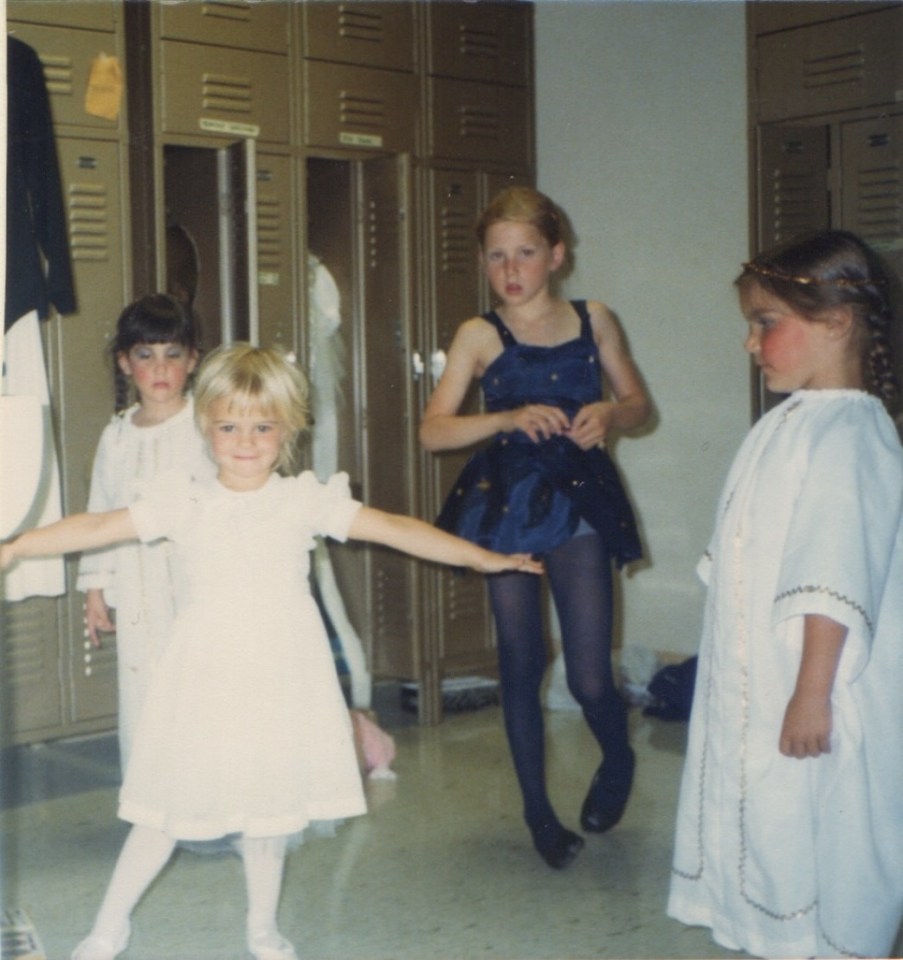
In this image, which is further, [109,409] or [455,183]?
[455,183]

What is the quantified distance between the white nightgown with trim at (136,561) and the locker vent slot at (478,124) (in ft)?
5.41

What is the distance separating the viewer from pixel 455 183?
13.4 feet

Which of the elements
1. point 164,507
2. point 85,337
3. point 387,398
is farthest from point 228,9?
point 164,507

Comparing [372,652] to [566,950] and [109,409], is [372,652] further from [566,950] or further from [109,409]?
[566,950]

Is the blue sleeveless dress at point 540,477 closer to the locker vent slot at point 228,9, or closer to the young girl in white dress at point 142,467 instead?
the young girl in white dress at point 142,467

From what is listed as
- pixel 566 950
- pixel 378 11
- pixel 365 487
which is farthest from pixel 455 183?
pixel 566 950

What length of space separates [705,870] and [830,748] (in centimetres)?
30

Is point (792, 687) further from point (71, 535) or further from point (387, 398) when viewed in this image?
point (387, 398)

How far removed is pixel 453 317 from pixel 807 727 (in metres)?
2.41

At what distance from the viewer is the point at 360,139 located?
153 inches

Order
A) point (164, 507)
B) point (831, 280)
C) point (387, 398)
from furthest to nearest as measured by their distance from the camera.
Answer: point (387, 398) < point (164, 507) < point (831, 280)

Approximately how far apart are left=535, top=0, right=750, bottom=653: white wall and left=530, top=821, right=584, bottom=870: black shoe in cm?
182

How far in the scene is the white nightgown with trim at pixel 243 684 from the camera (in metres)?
2.01

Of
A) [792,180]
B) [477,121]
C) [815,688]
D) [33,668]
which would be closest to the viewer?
[815,688]
